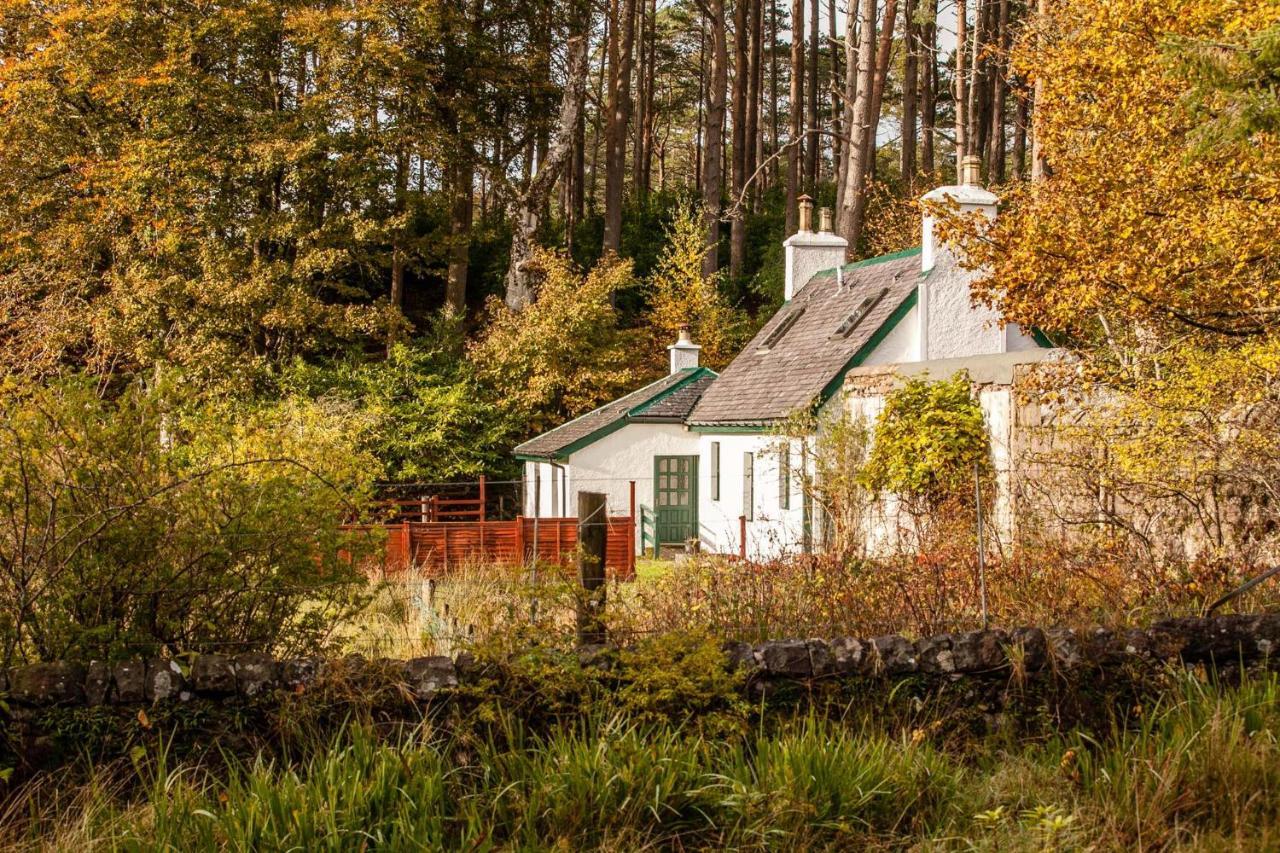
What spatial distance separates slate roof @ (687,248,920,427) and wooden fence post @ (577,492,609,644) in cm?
1063

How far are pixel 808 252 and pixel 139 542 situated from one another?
20598 mm

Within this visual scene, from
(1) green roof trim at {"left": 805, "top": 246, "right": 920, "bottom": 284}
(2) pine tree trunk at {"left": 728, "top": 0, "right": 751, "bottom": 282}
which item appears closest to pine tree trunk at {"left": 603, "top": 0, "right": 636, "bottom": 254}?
(2) pine tree trunk at {"left": 728, "top": 0, "right": 751, "bottom": 282}

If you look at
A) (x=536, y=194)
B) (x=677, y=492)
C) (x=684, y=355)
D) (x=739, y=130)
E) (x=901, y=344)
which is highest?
(x=739, y=130)

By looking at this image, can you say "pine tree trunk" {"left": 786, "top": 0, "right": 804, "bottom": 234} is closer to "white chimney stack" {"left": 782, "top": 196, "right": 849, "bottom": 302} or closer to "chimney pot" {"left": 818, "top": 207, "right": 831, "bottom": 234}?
"chimney pot" {"left": 818, "top": 207, "right": 831, "bottom": 234}

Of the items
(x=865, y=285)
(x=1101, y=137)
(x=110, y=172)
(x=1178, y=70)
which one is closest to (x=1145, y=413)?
(x=1101, y=137)

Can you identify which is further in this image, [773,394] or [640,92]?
[640,92]

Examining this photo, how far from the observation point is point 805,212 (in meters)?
25.2

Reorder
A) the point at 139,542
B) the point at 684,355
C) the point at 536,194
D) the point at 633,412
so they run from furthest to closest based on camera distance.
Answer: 1. the point at 536,194
2. the point at 684,355
3. the point at 633,412
4. the point at 139,542

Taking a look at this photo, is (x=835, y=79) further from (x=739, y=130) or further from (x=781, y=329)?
(x=781, y=329)

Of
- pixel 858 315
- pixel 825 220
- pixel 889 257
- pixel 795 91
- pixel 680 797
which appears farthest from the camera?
pixel 795 91

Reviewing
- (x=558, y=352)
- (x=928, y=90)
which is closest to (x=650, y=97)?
(x=928, y=90)

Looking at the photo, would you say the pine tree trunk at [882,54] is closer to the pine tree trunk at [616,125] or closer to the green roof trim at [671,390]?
the pine tree trunk at [616,125]

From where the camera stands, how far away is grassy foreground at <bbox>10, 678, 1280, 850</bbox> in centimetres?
523

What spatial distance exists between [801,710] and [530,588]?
1.82 meters
